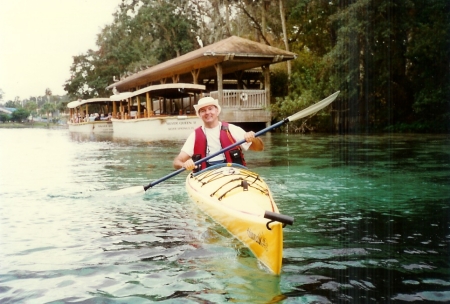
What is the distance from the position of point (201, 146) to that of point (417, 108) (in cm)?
1457

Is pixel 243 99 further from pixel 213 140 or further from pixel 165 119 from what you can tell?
pixel 213 140

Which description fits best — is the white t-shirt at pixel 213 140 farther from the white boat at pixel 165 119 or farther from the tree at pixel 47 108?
the tree at pixel 47 108

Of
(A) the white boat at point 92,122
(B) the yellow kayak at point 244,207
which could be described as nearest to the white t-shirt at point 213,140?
(B) the yellow kayak at point 244,207

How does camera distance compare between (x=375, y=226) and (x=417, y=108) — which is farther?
(x=417, y=108)

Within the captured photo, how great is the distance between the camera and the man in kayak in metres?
5.31

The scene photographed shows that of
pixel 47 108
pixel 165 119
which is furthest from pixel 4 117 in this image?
pixel 165 119

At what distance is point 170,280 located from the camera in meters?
3.14

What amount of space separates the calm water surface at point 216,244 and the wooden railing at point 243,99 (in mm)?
11576

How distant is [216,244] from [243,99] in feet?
51.8

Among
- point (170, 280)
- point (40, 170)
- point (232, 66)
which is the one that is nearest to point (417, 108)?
point (232, 66)

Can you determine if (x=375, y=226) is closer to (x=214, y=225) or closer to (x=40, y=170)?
(x=214, y=225)

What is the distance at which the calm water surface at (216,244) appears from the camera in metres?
2.93

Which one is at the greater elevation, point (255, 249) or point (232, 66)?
point (232, 66)

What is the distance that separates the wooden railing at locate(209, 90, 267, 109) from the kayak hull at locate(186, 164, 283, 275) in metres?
14.0
